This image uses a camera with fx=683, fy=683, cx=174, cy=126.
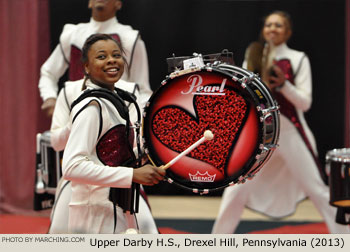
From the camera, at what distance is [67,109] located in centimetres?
343

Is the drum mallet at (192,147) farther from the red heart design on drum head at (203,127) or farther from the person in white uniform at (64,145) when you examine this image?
the person in white uniform at (64,145)

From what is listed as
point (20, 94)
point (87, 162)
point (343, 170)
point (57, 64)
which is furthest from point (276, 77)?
point (20, 94)

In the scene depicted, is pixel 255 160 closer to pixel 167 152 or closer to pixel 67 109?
pixel 167 152

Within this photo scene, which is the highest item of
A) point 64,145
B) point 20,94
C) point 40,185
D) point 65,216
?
point 64,145

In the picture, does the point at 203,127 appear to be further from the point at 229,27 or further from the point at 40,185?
the point at 229,27

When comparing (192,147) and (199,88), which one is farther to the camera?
(199,88)

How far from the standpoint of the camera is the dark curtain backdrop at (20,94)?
511cm

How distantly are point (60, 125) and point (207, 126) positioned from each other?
95 centimetres

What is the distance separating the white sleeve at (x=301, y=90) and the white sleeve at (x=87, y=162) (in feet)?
6.55

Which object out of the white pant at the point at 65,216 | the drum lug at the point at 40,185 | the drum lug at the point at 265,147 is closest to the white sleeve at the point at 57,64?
the drum lug at the point at 40,185

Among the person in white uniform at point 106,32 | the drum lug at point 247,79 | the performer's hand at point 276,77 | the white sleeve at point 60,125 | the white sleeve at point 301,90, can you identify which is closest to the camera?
the drum lug at point 247,79

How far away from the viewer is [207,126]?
273 cm

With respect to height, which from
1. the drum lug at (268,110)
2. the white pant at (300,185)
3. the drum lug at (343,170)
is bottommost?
the white pant at (300,185)

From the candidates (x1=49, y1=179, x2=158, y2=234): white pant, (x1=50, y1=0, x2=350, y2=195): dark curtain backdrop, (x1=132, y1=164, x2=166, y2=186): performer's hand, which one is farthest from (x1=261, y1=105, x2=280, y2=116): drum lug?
(x1=50, y1=0, x2=350, y2=195): dark curtain backdrop
